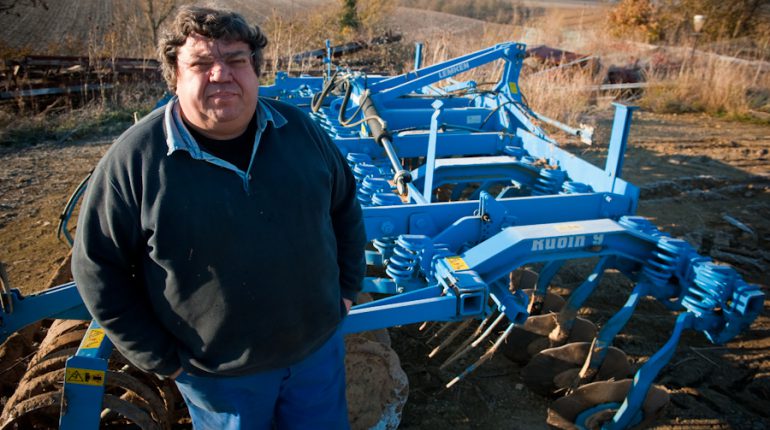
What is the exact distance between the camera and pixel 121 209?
136 centimetres

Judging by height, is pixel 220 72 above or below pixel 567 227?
above

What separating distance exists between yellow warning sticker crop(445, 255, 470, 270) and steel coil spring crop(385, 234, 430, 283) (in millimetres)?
162

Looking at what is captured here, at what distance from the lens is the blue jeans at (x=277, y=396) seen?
5.32 feet

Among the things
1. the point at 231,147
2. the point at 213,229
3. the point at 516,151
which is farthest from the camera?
the point at 516,151

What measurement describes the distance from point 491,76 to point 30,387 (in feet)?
28.6

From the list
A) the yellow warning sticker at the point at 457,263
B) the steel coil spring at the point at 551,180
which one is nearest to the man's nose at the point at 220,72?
the yellow warning sticker at the point at 457,263

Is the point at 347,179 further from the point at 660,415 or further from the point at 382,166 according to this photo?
the point at 382,166

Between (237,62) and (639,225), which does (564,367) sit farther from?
(237,62)

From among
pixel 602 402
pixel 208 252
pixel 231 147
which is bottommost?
pixel 602 402

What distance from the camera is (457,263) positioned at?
2.39 m

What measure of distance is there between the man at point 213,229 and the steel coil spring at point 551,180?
249cm

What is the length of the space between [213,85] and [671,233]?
4.75m

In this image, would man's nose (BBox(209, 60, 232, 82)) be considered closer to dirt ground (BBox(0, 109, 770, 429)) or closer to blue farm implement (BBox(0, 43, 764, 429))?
blue farm implement (BBox(0, 43, 764, 429))

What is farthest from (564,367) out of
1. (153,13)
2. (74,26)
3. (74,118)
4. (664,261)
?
(74,26)
